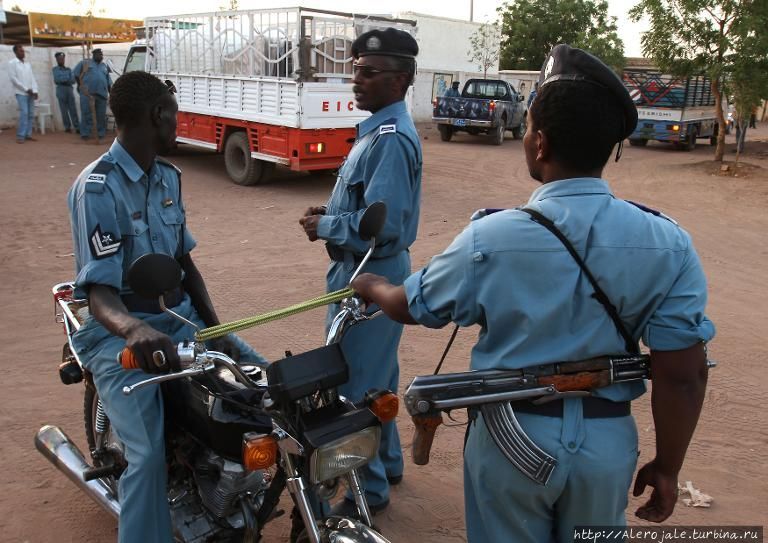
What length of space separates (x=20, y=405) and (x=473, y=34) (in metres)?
27.9

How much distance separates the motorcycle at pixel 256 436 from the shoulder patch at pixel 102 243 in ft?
1.83

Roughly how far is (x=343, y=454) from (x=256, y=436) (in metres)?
0.27

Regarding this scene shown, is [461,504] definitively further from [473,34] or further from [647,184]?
[473,34]

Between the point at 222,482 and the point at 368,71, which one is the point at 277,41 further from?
the point at 222,482

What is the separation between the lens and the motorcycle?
80.4 inches

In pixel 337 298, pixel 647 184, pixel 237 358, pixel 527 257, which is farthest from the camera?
pixel 647 184

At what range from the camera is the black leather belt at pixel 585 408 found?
173cm

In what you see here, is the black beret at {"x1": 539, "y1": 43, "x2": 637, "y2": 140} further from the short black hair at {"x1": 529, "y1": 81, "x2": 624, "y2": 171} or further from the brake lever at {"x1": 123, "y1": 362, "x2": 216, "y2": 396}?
the brake lever at {"x1": 123, "y1": 362, "x2": 216, "y2": 396}

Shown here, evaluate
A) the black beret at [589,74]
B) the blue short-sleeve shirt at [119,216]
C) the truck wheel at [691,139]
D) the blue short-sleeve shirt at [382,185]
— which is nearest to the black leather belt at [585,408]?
the black beret at [589,74]

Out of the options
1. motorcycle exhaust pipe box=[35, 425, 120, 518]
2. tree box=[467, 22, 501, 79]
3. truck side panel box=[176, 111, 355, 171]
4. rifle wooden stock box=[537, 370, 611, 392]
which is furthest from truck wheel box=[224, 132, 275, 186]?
tree box=[467, 22, 501, 79]

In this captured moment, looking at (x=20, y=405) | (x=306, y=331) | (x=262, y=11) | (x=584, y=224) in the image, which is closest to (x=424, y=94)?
(x=262, y=11)

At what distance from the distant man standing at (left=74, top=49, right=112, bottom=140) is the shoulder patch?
1409cm

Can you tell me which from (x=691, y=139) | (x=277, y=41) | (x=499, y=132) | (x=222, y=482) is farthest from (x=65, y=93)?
(x=222, y=482)

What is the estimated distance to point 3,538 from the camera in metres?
3.15
